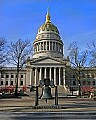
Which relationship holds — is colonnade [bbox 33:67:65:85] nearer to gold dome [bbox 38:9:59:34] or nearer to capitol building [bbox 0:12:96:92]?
capitol building [bbox 0:12:96:92]

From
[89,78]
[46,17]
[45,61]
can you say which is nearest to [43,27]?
[46,17]

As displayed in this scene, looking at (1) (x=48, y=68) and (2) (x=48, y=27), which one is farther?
(2) (x=48, y=27)

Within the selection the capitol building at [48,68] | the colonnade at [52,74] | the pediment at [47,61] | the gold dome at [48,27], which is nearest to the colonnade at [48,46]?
the capitol building at [48,68]

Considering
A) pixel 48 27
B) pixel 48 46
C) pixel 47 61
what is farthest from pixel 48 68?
pixel 48 27

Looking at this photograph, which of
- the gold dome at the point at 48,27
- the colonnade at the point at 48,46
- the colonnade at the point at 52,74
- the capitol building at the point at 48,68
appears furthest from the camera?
the gold dome at the point at 48,27

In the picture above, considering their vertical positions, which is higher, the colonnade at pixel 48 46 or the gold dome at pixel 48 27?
the gold dome at pixel 48 27

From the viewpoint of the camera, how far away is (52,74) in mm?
102750

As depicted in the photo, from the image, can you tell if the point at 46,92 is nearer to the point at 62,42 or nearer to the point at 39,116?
the point at 39,116

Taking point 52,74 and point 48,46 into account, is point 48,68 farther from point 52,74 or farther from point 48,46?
point 48,46

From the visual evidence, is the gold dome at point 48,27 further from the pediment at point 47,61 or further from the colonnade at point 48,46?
the pediment at point 47,61

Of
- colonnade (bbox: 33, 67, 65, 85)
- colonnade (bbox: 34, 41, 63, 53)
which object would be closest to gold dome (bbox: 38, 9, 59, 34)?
colonnade (bbox: 34, 41, 63, 53)

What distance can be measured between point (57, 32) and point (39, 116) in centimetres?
11176

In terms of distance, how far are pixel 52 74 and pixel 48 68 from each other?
11.3 ft

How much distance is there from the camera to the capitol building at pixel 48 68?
328ft
